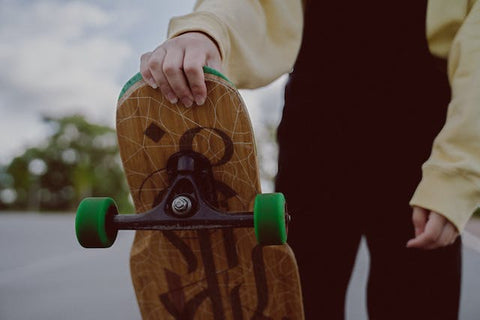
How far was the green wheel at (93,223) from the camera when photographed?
0.75 meters

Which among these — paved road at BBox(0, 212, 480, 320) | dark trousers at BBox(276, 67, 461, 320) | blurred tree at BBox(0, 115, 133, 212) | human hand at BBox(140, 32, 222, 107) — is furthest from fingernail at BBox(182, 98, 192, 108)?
blurred tree at BBox(0, 115, 133, 212)

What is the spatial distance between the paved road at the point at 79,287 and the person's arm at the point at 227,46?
1894 millimetres

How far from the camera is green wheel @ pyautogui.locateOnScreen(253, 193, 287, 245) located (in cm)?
71

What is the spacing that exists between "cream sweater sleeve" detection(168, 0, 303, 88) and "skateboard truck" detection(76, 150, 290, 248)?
297mm

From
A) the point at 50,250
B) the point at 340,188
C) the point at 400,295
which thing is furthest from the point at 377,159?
the point at 50,250

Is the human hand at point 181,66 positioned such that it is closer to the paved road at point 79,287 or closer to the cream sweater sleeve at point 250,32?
the cream sweater sleeve at point 250,32

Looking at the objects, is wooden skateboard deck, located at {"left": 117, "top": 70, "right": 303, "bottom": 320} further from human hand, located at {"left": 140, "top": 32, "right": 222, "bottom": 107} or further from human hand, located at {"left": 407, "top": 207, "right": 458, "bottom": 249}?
human hand, located at {"left": 407, "top": 207, "right": 458, "bottom": 249}

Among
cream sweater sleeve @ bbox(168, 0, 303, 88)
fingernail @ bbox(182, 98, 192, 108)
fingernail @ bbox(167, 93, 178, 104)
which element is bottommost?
fingernail @ bbox(182, 98, 192, 108)

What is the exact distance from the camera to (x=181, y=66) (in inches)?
27.4

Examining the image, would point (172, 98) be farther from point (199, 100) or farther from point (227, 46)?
point (227, 46)

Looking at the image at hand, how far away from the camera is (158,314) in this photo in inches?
40.3

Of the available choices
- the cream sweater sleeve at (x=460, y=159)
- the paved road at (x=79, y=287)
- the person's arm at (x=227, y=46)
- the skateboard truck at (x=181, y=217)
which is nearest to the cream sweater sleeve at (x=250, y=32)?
the person's arm at (x=227, y=46)

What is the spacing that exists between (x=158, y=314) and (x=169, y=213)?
0.40 m

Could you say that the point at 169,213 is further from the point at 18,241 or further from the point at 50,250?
the point at 18,241
